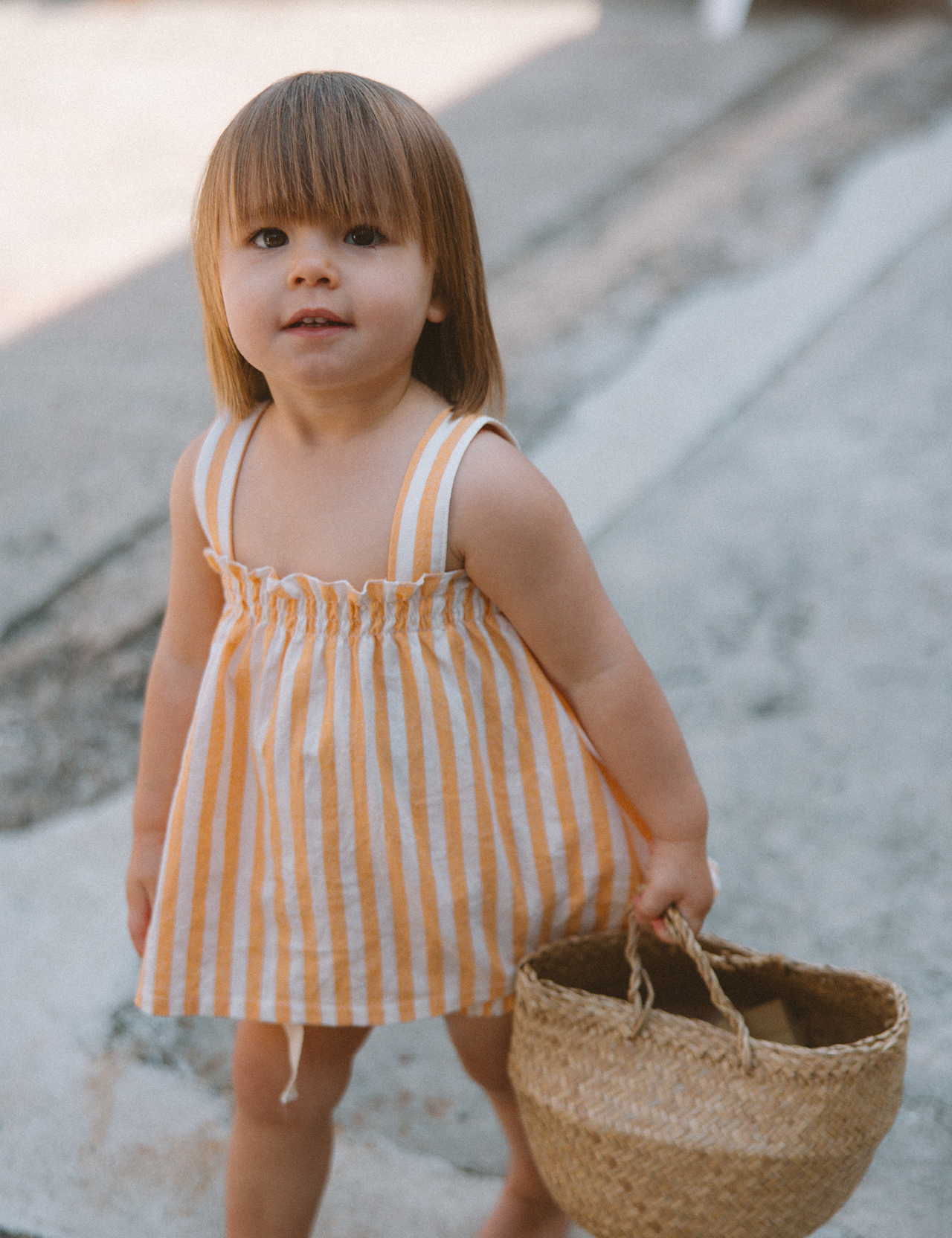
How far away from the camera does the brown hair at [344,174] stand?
3.24ft

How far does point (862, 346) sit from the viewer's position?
2.90 m

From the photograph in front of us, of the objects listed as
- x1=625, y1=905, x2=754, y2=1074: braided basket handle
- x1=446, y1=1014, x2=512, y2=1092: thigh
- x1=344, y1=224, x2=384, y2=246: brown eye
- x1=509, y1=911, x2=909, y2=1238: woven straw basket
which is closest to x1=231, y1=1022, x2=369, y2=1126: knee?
x1=446, y1=1014, x2=512, y2=1092: thigh

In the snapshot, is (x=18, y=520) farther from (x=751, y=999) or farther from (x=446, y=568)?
(x=751, y=999)

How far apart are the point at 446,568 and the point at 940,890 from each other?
0.93 m

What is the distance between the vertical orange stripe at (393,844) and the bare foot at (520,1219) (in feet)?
1.02

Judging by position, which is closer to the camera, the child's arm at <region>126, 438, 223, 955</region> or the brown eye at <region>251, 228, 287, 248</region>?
the brown eye at <region>251, 228, 287, 248</region>

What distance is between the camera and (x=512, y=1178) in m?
1.29

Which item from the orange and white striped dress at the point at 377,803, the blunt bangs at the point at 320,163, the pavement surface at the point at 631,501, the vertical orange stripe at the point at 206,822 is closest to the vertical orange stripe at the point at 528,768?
the orange and white striped dress at the point at 377,803

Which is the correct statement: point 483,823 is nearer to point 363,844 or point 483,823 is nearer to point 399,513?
point 363,844

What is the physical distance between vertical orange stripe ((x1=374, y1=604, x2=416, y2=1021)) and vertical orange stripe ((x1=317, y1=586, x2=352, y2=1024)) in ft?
0.12

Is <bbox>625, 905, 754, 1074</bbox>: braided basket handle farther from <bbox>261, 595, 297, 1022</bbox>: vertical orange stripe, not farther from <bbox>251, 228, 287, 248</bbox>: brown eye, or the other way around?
<bbox>251, 228, 287, 248</bbox>: brown eye

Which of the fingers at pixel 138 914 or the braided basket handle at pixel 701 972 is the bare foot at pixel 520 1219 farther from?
the fingers at pixel 138 914

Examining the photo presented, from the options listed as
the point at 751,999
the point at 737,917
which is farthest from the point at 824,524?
the point at 751,999

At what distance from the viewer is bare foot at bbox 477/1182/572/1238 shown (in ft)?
4.19
